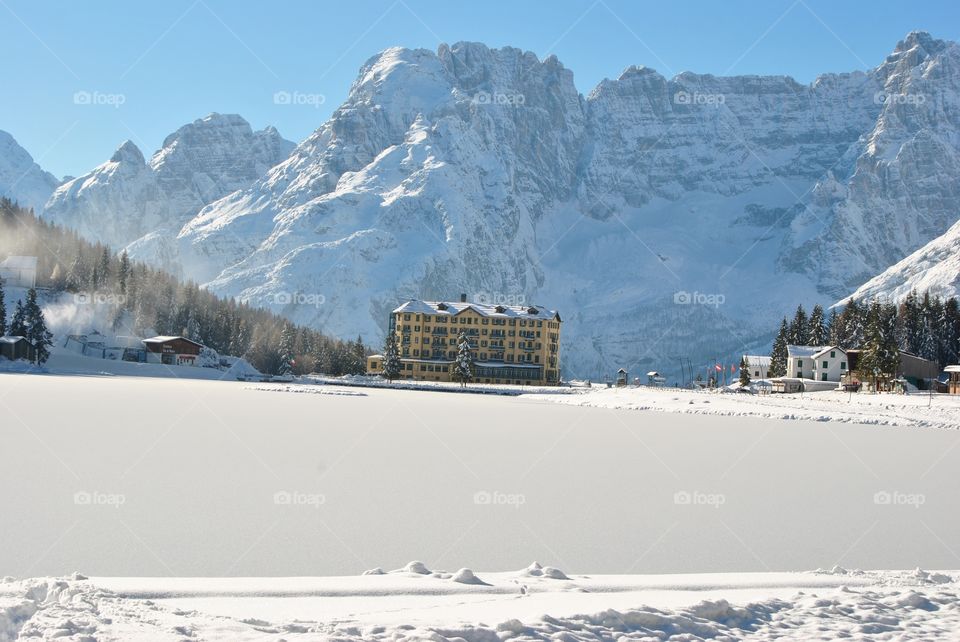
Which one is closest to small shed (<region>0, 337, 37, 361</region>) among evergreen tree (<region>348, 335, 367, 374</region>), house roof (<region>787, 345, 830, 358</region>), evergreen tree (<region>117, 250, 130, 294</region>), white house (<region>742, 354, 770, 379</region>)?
evergreen tree (<region>348, 335, 367, 374</region>)

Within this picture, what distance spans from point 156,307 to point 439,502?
150 meters

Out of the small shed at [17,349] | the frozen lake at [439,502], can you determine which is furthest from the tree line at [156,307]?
the frozen lake at [439,502]

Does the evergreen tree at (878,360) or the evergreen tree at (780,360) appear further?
the evergreen tree at (780,360)

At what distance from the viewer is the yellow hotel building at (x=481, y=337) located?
16250 cm

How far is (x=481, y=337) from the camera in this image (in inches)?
6457

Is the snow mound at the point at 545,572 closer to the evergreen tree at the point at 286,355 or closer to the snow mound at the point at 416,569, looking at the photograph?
the snow mound at the point at 416,569

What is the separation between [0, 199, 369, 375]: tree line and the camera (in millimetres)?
147250

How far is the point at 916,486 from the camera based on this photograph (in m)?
24.2

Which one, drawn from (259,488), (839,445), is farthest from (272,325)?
(259,488)

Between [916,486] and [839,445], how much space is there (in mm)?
14258

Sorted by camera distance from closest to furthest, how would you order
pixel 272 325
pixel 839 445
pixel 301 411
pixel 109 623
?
pixel 109 623 < pixel 839 445 < pixel 301 411 < pixel 272 325

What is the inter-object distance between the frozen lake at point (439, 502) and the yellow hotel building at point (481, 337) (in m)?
126

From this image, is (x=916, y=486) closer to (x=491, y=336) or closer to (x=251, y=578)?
(x=251, y=578)

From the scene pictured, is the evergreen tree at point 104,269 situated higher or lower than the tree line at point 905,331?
higher
